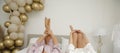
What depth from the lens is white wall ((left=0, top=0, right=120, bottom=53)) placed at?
9.01 ft

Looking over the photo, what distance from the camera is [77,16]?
275 centimetres

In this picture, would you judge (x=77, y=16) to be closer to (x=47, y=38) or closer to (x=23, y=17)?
(x=23, y=17)

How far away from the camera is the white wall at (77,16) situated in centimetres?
275

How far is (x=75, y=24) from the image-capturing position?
274 cm

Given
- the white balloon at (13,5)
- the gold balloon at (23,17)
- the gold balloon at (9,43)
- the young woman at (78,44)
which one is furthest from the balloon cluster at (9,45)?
the young woman at (78,44)

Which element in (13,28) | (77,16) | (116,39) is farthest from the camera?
(77,16)

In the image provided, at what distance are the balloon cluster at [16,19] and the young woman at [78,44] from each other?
1.17 meters

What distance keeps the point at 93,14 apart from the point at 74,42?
1520 mm

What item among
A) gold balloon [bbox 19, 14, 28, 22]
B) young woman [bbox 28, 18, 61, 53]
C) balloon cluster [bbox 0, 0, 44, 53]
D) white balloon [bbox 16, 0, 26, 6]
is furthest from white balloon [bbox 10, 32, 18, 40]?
young woman [bbox 28, 18, 61, 53]

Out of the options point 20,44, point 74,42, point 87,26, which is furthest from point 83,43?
point 87,26

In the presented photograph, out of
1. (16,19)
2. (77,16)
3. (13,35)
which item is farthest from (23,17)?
(77,16)

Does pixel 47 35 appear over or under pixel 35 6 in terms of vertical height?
under

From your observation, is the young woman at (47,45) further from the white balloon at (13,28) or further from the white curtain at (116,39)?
the white curtain at (116,39)

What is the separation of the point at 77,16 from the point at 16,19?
0.88 m
